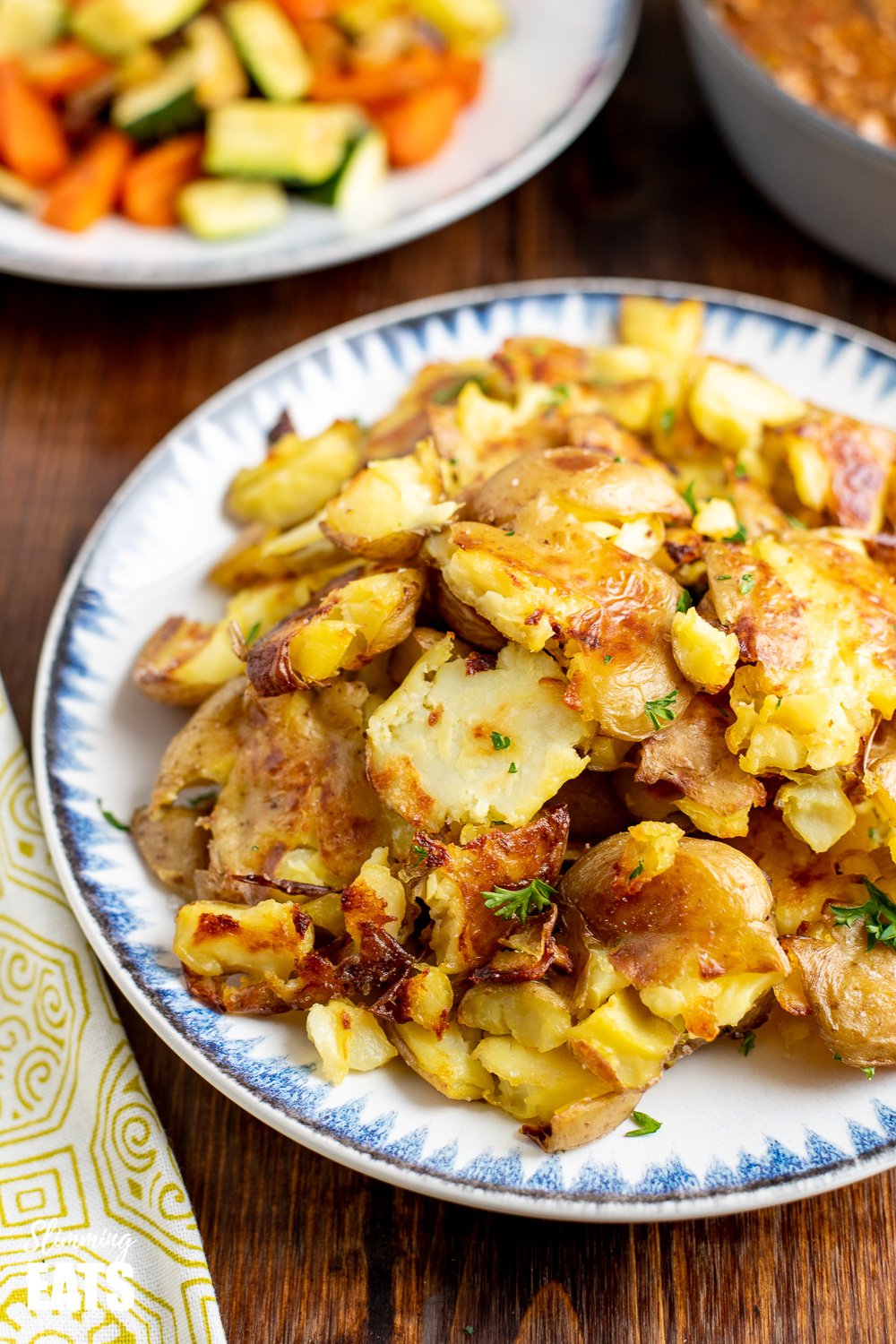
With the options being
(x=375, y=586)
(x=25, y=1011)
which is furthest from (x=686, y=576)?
(x=25, y=1011)

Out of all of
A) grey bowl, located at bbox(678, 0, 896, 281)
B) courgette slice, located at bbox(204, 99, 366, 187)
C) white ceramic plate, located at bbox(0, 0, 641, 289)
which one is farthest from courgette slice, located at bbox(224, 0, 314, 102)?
grey bowl, located at bbox(678, 0, 896, 281)

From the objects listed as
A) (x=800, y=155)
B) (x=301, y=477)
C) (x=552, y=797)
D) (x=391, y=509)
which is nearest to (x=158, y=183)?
(x=301, y=477)

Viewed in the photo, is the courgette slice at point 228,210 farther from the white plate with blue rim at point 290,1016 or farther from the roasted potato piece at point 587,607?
the roasted potato piece at point 587,607

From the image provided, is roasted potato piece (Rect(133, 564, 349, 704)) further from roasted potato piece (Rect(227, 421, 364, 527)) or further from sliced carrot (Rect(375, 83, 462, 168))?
sliced carrot (Rect(375, 83, 462, 168))

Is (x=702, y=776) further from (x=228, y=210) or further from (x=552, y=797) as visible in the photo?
(x=228, y=210)

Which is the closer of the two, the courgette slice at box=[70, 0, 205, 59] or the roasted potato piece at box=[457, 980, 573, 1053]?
the roasted potato piece at box=[457, 980, 573, 1053]

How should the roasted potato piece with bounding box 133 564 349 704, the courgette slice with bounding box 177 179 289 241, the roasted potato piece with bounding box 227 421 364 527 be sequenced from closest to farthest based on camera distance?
the roasted potato piece with bounding box 133 564 349 704 < the roasted potato piece with bounding box 227 421 364 527 < the courgette slice with bounding box 177 179 289 241

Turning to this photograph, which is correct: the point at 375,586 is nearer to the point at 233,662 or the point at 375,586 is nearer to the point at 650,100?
the point at 233,662
